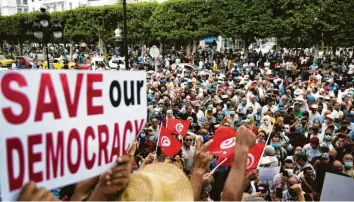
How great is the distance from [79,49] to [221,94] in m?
A: 38.5

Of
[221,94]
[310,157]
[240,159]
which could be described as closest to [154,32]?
[221,94]

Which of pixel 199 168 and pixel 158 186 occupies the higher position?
pixel 158 186

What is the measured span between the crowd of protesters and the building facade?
60727mm

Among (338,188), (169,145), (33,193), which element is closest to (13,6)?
(169,145)

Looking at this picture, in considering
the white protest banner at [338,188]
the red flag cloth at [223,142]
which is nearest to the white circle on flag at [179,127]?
the red flag cloth at [223,142]

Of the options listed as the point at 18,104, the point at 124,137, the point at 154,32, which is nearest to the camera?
the point at 18,104

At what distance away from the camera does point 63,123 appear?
6.01ft

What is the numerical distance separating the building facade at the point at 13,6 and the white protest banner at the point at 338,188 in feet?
244

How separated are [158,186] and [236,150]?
0.52m

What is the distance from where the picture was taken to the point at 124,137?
2160 millimetres

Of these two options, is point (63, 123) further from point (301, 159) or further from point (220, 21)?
point (220, 21)

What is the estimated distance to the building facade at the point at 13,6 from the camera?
7125 cm

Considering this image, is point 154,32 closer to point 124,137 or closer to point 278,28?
point 278,28

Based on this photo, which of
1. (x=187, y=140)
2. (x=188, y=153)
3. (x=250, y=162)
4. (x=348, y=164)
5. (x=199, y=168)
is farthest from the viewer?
(x=187, y=140)
